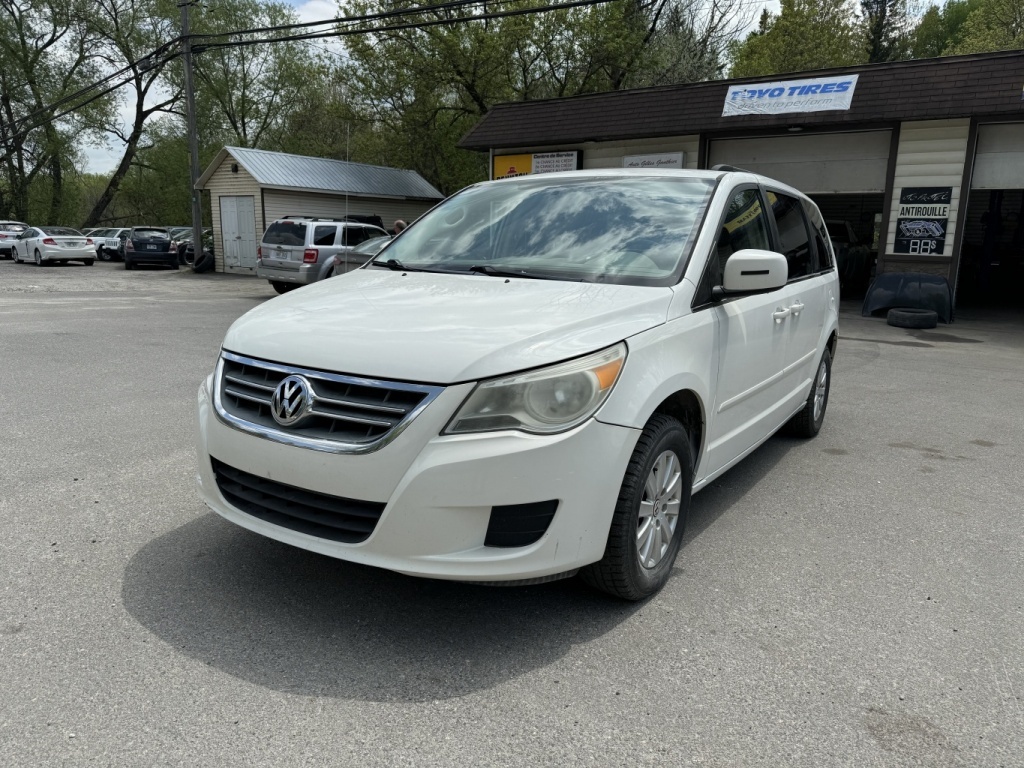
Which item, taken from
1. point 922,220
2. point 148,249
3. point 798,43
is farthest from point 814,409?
point 798,43

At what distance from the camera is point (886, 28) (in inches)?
1778

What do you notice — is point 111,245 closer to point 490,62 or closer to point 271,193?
point 271,193

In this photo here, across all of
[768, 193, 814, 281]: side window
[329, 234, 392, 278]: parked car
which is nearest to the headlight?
[768, 193, 814, 281]: side window

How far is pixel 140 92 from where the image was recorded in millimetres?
42594

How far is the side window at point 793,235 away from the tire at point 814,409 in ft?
2.79

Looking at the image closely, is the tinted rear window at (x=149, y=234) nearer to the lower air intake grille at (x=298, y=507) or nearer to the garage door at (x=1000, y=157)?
the garage door at (x=1000, y=157)

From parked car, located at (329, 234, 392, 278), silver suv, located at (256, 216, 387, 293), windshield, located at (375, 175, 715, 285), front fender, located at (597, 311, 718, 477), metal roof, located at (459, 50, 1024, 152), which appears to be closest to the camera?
front fender, located at (597, 311, 718, 477)

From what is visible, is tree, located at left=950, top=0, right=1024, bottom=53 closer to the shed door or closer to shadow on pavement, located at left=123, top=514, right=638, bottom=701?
the shed door

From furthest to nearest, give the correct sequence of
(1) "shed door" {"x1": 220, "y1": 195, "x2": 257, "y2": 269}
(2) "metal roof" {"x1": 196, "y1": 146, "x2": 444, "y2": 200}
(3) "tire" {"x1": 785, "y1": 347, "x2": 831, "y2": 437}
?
1. (1) "shed door" {"x1": 220, "y1": 195, "x2": 257, "y2": 269}
2. (2) "metal roof" {"x1": 196, "y1": 146, "x2": 444, "y2": 200}
3. (3) "tire" {"x1": 785, "y1": 347, "x2": 831, "y2": 437}

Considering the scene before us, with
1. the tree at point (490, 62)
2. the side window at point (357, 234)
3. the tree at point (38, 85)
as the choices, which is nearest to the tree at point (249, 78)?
the tree at point (38, 85)

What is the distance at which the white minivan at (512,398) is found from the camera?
257 cm

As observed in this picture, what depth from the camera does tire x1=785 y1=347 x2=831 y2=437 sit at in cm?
561

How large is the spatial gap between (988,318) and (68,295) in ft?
61.6

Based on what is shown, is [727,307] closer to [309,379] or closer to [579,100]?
[309,379]
